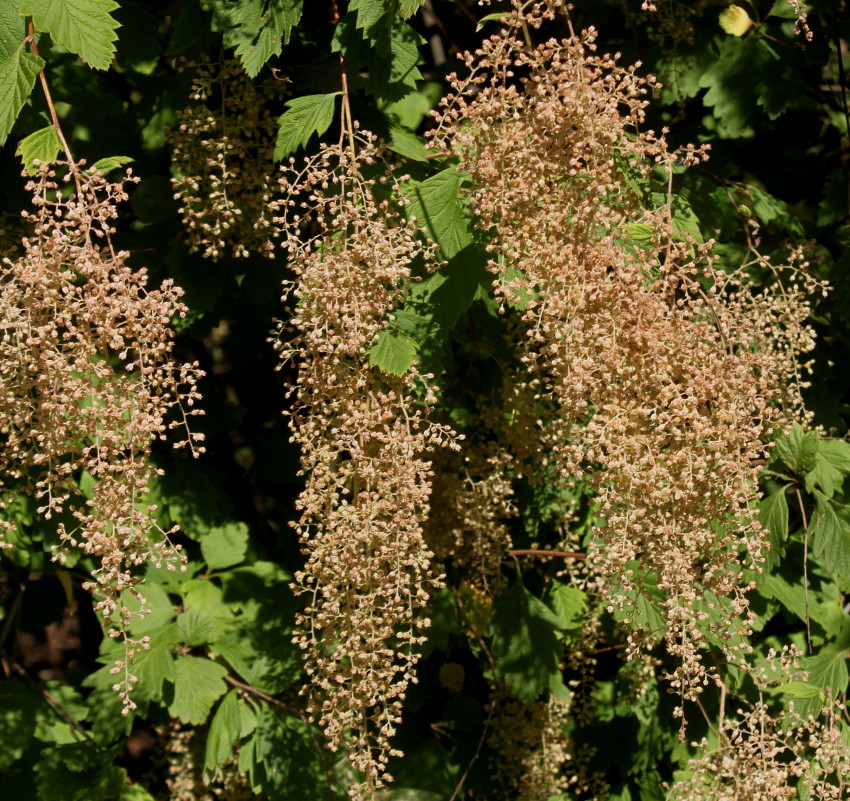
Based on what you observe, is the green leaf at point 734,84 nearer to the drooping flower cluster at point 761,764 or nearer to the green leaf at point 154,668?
the drooping flower cluster at point 761,764

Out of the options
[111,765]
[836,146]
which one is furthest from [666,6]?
[111,765]

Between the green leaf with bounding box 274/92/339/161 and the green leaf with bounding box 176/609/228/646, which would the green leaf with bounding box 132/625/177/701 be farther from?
the green leaf with bounding box 274/92/339/161

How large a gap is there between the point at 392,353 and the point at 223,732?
1311mm

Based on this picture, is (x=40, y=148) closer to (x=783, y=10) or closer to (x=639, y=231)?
A: (x=639, y=231)

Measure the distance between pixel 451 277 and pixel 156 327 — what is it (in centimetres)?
72

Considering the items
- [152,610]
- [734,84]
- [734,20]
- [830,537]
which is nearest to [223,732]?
[152,610]

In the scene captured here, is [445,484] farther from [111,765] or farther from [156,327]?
[111,765]

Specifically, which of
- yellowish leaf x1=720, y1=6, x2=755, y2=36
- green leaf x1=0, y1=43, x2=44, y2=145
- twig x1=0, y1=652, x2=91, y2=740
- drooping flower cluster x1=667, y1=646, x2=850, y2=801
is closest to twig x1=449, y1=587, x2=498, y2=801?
drooping flower cluster x1=667, y1=646, x2=850, y2=801

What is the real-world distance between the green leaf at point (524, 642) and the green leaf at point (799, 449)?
810mm

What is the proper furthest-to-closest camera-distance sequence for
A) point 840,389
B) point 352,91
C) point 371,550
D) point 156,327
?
point 840,389, point 352,91, point 371,550, point 156,327

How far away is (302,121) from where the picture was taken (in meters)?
2.11

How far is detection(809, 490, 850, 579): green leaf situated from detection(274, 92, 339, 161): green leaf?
1.73 metres

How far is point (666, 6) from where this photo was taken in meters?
2.72

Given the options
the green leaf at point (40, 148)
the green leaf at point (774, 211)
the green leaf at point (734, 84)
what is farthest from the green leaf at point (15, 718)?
the green leaf at point (734, 84)
